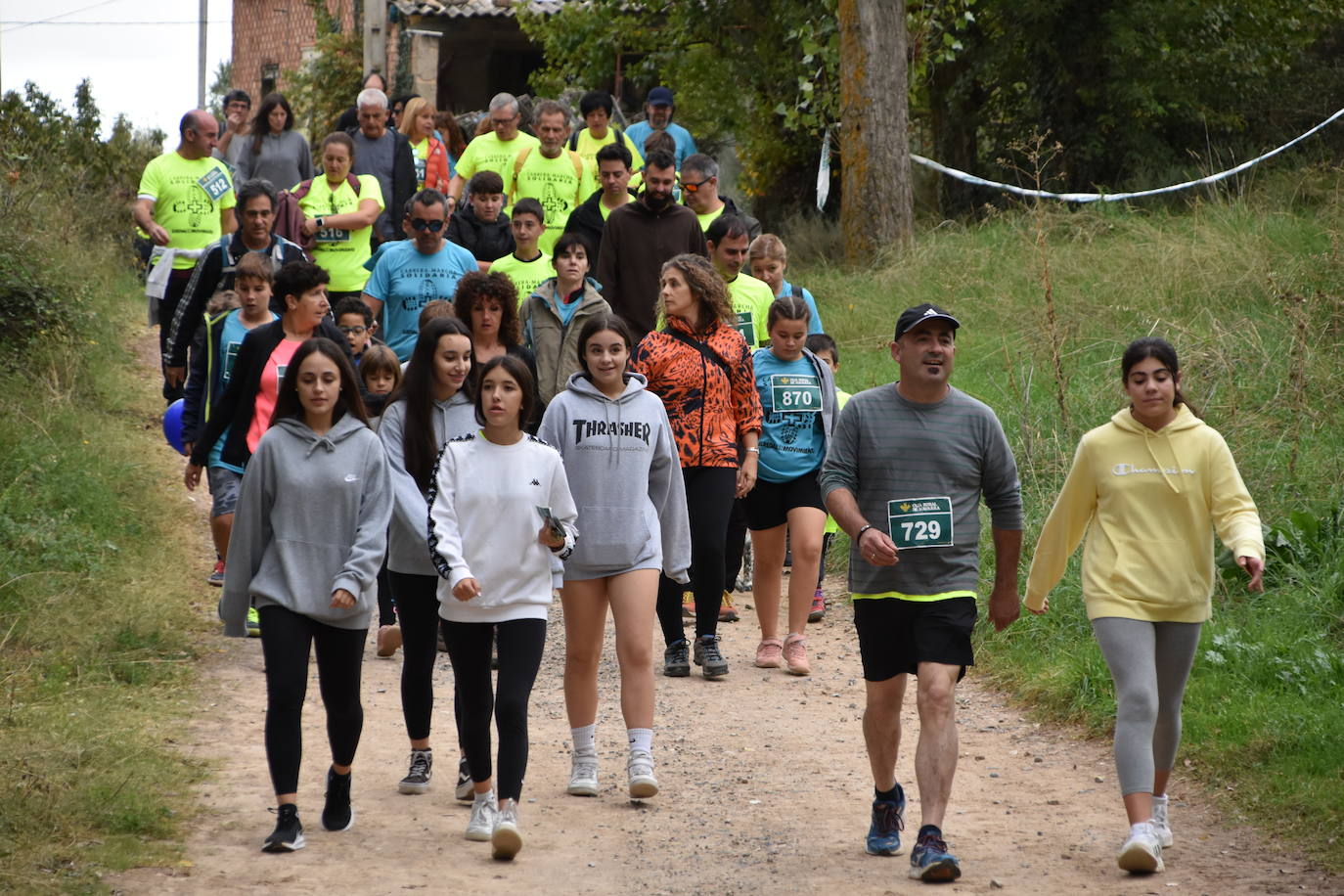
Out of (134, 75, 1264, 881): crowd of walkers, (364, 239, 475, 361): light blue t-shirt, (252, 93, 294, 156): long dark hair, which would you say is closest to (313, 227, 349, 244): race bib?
(364, 239, 475, 361): light blue t-shirt

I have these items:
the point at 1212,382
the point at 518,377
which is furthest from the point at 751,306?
the point at 518,377

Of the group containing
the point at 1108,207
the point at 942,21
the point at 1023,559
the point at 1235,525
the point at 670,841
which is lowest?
the point at 670,841

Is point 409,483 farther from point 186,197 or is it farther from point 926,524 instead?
point 186,197

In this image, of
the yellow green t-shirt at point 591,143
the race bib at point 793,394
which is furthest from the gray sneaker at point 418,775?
the yellow green t-shirt at point 591,143

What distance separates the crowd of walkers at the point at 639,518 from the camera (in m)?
5.57

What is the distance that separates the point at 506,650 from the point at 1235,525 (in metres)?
2.48

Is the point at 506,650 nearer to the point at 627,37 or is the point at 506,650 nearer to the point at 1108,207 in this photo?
the point at 1108,207

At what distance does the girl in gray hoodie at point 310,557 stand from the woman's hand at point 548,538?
0.54m

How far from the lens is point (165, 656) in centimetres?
822

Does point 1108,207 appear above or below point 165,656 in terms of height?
above

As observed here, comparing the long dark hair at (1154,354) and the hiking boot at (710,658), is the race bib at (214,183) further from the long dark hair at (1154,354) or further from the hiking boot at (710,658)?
the long dark hair at (1154,354)

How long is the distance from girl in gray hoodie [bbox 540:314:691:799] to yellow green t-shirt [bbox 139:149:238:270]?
5.81 m

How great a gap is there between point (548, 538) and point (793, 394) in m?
2.96

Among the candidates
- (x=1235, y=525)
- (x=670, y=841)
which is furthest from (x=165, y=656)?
(x=1235, y=525)
